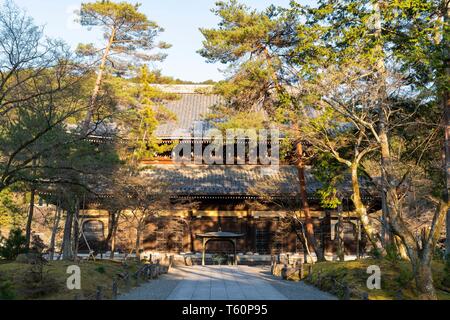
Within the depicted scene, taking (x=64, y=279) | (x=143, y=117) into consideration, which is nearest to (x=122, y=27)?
(x=143, y=117)

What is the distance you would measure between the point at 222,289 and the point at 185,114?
19.2m

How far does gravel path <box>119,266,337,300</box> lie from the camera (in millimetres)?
12992

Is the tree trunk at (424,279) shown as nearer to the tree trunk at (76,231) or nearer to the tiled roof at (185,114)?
the tree trunk at (76,231)

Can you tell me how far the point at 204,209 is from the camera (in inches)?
1084

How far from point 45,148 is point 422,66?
36.7 feet

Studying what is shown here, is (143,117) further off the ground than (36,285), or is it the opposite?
(143,117)

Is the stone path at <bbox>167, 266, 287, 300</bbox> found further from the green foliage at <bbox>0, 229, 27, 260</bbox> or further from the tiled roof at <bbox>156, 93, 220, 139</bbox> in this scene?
the tiled roof at <bbox>156, 93, 220, 139</bbox>

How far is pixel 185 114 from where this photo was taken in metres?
32.4

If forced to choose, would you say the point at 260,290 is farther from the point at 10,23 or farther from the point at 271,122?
the point at 10,23

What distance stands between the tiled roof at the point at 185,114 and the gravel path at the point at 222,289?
1171 cm

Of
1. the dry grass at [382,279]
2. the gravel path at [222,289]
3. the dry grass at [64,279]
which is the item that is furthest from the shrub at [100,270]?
the dry grass at [382,279]

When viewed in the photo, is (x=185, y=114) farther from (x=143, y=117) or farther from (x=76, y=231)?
(x=76, y=231)

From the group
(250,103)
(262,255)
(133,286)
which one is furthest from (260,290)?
(262,255)

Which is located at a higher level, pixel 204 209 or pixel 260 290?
pixel 204 209
